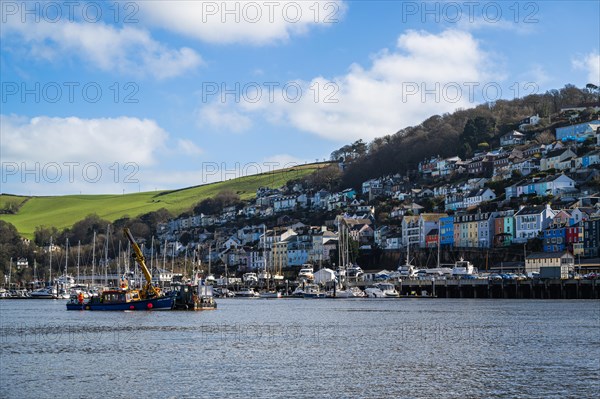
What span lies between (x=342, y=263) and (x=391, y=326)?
90274 mm

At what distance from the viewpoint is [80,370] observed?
131ft

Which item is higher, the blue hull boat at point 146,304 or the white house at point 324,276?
the white house at point 324,276

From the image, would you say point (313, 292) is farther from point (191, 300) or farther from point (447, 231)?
point (191, 300)

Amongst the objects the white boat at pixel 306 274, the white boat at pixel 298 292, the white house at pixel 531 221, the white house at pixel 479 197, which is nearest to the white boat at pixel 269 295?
the white boat at pixel 298 292

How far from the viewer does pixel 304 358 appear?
44.5 metres

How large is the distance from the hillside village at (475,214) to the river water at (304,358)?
60.4m

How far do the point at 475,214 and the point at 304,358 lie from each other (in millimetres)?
106421

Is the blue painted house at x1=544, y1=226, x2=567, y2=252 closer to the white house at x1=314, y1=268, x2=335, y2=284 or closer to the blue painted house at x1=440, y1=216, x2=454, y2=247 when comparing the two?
the blue painted house at x1=440, y1=216, x2=454, y2=247

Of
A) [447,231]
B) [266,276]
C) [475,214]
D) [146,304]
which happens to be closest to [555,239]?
[475,214]

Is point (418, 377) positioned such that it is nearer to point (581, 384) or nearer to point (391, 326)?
point (581, 384)

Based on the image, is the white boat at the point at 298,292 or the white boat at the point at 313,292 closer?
the white boat at the point at 313,292

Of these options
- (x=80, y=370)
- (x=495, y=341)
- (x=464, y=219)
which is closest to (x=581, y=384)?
(x=495, y=341)

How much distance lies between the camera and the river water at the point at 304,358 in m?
34.7

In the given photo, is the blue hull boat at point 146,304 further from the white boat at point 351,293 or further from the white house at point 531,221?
the white house at point 531,221
